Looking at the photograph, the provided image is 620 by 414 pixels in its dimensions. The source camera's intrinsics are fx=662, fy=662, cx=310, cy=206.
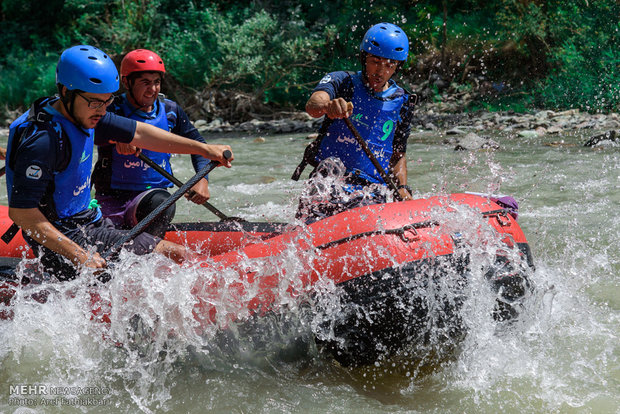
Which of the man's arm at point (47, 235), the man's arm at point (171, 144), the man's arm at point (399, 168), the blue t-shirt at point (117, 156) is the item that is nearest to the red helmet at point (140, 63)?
the blue t-shirt at point (117, 156)

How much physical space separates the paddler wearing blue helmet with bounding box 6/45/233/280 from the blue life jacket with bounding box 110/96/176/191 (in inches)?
29.4

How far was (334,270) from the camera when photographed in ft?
10.4

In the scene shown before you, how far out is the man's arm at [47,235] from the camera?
305 cm

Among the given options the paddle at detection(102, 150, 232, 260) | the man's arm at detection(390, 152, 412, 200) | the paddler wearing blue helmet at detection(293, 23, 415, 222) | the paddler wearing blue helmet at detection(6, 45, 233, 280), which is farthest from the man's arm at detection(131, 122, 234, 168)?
the man's arm at detection(390, 152, 412, 200)

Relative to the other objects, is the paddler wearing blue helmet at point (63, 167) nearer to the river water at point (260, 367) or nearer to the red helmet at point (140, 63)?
the river water at point (260, 367)

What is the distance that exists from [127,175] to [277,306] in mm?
1583

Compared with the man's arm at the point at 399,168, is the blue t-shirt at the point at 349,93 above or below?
above

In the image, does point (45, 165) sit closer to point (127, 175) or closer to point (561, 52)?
point (127, 175)

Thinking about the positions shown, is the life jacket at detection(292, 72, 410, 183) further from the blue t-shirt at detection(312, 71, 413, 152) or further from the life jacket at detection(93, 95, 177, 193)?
the life jacket at detection(93, 95, 177, 193)

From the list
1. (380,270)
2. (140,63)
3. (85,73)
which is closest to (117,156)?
(140,63)

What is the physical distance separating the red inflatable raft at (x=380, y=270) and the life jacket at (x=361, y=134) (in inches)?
34.0

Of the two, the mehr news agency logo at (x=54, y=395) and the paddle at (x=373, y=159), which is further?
the paddle at (x=373, y=159)

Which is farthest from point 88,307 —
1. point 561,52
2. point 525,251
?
point 561,52

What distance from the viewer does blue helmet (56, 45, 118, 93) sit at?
311cm
